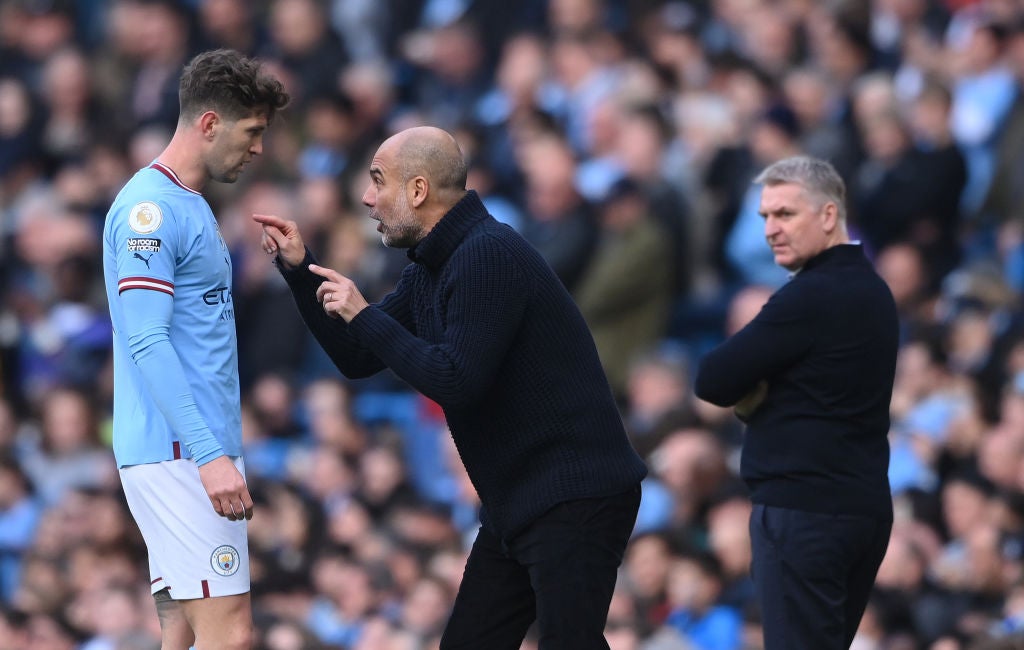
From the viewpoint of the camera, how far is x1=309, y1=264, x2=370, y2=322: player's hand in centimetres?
499

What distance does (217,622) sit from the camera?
492cm

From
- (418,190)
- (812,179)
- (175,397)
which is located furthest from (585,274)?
(175,397)

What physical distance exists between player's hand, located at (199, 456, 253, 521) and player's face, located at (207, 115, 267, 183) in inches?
34.4

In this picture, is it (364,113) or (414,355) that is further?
(364,113)

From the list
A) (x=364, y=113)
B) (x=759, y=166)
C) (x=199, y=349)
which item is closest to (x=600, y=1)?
(x=364, y=113)

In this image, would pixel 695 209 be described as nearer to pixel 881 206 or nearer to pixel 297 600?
pixel 881 206

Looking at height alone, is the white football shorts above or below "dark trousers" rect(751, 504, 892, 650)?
above

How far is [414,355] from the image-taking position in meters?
4.88

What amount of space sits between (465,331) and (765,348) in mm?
1133

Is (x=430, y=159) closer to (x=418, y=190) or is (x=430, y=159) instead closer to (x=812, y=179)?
(x=418, y=190)

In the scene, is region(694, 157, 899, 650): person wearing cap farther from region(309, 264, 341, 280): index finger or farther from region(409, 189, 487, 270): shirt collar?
region(309, 264, 341, 280): index finger

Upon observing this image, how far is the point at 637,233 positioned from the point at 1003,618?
3.68 meters

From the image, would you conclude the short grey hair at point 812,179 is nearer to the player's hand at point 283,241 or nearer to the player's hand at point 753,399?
the player's hand at point 753,399

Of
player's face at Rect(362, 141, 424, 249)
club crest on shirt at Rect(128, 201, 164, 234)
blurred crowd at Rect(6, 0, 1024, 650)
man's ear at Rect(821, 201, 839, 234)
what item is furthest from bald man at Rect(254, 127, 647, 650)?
blurred crowd at Rect(6, 0, 1024, 650)
